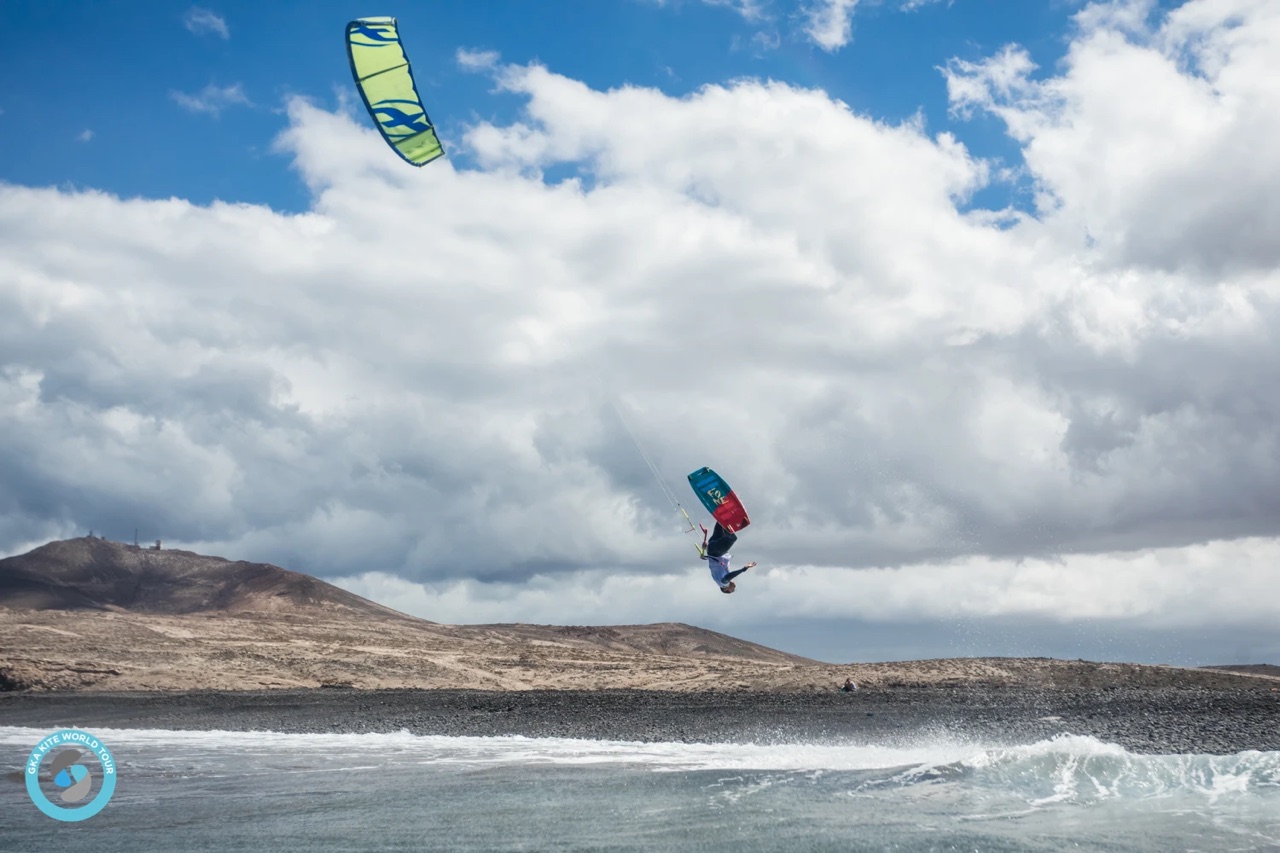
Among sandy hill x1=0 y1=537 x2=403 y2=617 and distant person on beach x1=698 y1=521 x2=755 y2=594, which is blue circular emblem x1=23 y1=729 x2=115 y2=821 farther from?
sandy hill x1=0 y1=537 x2=403 y2=617

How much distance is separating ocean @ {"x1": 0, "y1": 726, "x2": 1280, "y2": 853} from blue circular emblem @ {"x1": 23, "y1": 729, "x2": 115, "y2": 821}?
0.18 metres

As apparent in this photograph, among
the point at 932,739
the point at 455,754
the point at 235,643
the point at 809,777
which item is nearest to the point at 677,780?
the point at 809,777

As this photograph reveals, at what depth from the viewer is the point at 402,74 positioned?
14.0 meters

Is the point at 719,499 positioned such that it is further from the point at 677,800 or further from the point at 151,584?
the point at 151,584

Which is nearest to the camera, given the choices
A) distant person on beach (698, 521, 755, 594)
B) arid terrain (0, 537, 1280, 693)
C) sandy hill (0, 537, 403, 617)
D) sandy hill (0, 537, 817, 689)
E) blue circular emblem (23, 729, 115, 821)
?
blue circular emblem (23, 729, 115, 821)

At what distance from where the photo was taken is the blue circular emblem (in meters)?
11.8

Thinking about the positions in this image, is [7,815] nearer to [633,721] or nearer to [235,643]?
[633,721]

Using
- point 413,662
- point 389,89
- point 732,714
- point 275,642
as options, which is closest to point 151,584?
point 275,642

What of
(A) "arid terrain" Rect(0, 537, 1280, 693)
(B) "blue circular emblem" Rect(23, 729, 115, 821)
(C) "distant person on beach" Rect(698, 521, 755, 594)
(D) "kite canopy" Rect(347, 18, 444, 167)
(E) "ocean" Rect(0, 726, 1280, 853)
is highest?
(D) "kite canopy" Rect(347, 18, 444, 167)

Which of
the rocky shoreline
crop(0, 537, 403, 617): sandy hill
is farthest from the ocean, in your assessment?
crop(0, 537, 403, 617): sandy hill

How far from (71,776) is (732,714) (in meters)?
13.5

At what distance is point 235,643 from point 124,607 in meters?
33.6

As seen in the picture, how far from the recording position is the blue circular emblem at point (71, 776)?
11.8 m

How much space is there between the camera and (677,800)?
1191 cm
